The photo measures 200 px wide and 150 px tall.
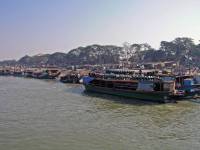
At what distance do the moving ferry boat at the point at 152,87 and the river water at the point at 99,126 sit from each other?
5.86 ft

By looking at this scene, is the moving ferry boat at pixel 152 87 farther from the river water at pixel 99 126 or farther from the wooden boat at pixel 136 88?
the river water at pixel 99 126

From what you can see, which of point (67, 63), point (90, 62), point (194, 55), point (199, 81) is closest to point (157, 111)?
point (199, 81)

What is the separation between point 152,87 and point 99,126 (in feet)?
52.2

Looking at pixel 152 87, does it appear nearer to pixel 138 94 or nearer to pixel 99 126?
pixel 138 94

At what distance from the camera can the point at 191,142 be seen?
2261cm

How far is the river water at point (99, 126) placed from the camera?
874 inches

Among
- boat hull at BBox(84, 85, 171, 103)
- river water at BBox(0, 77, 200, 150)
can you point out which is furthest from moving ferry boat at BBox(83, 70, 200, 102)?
river water at BBox(0, 77, 200, 150)

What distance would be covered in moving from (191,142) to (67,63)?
155729 mm

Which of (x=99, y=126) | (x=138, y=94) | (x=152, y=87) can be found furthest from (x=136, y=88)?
(x=99, y=126)

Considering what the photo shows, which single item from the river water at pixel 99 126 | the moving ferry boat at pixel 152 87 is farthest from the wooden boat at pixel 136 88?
the river water at pixel 99 126

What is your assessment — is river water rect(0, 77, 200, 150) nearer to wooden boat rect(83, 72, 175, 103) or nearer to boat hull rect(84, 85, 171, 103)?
boat hull rect(84, 85, 171, 103)

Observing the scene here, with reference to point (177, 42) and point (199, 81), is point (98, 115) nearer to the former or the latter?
point (199, 81)

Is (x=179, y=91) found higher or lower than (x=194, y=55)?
lower

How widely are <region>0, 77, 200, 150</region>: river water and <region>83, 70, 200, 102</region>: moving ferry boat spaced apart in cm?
179
